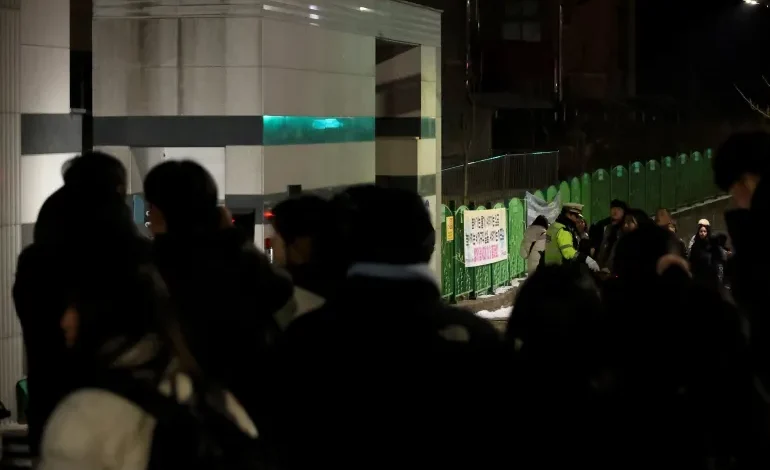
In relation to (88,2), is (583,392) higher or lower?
lower

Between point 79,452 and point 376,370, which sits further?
point 376,370

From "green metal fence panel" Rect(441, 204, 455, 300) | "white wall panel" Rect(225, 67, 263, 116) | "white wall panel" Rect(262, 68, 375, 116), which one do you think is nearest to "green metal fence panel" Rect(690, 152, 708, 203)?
"green metal fence panel" Rect(441, 204, 455, 300)

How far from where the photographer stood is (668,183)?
110 feet

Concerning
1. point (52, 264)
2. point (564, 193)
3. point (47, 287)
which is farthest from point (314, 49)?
point (564, 193)

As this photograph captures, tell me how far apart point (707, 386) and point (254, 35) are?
874cm

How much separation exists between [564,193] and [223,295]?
19.8 metres

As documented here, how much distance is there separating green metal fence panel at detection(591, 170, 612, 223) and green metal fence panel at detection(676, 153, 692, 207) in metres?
6.87

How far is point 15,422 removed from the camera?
30.1 feet

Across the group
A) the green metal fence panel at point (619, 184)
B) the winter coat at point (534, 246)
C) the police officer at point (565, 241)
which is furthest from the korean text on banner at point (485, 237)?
the green metal fence panel at point (619, 184)

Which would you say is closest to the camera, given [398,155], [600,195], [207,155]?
[207,155]

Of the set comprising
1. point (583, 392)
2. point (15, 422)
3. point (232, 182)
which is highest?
point (232, 182)

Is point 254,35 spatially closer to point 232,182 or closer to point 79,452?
point 232,182

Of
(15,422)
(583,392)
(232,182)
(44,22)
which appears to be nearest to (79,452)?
(583,392)

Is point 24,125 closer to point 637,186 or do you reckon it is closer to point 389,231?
point 389,231
